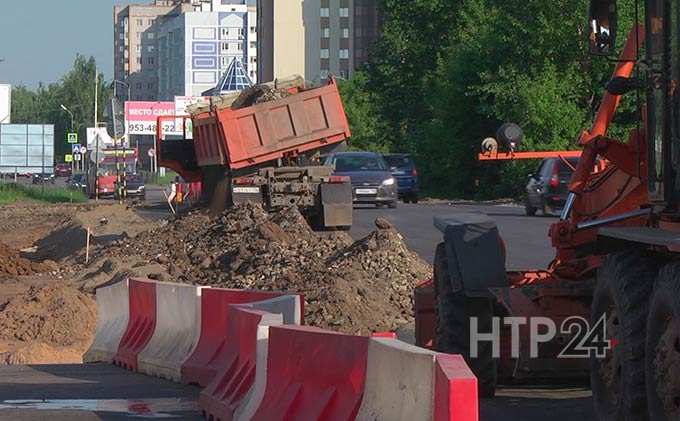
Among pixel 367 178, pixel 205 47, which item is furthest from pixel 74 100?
pixel 367 178

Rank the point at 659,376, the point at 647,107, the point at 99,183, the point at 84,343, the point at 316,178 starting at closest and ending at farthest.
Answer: the point at 659,376 < the point at 647,107 < the point at 84,343 < the point at 316,178 < the point at 99,183

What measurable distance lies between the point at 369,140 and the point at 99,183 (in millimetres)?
16194

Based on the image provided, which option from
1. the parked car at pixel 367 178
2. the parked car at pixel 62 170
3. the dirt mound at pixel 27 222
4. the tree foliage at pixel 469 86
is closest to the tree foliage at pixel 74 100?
the parked car at pixel 62 170

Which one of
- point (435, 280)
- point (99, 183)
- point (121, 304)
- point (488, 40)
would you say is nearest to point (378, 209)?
point (488, 40)

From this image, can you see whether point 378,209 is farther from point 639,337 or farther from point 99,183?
point 99,183

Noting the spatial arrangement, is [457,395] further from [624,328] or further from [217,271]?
[217,271]

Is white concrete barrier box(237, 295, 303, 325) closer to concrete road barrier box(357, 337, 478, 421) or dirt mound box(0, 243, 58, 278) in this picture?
concrete road barrier box(357, 337, 478, 421)

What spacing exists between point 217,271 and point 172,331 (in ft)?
39.3

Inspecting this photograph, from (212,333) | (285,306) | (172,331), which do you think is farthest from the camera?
(172,331)

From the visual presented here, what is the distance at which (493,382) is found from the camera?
31.9ft

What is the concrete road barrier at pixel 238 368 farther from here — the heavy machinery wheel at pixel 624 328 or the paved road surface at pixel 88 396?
the heavy machinery wheel at pixel 624 328

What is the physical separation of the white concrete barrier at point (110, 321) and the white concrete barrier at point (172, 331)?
3.37ft

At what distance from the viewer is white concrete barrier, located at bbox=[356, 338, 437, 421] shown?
604cm

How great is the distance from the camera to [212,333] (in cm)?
1152
